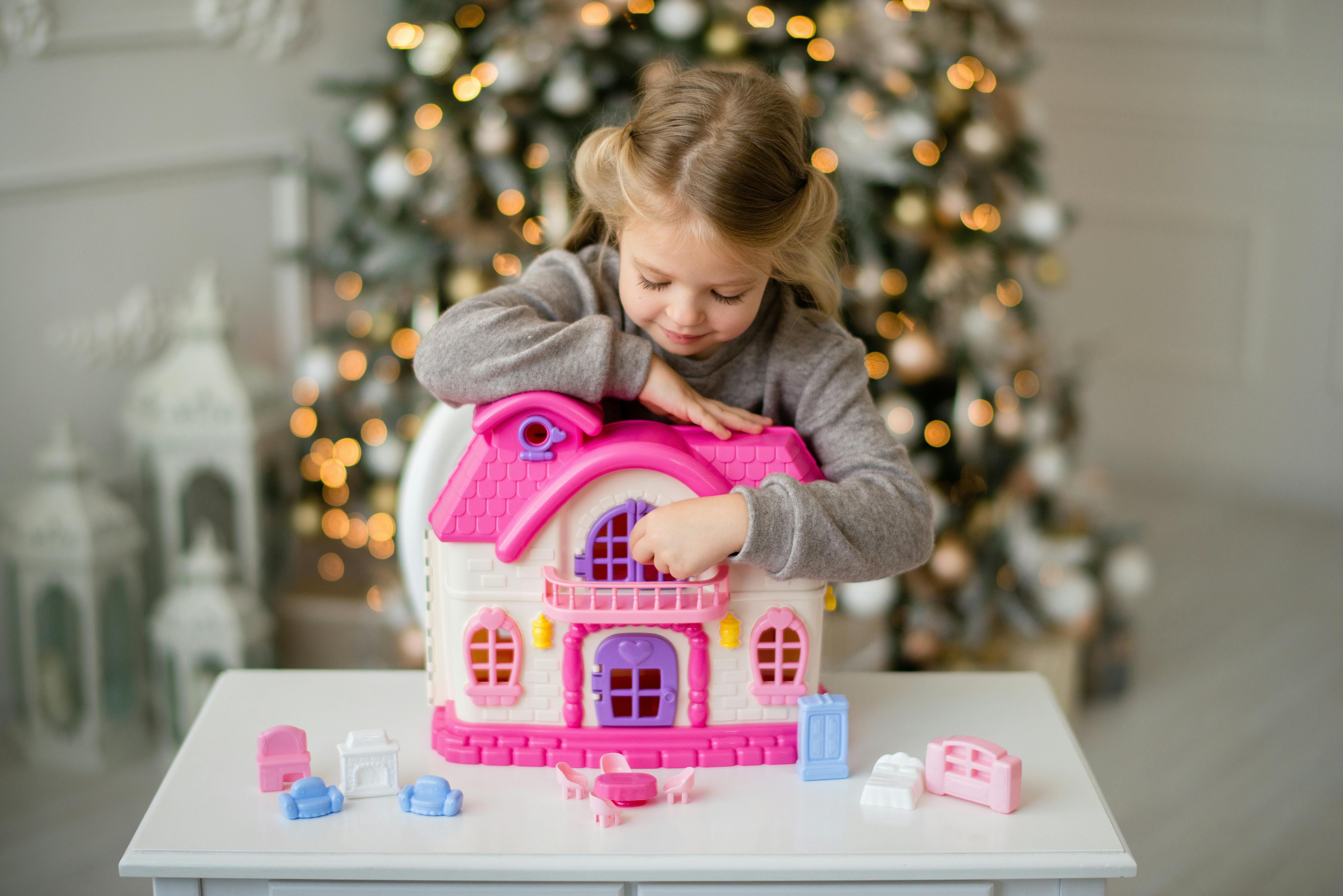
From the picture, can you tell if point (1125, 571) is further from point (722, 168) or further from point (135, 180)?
point (135, 180)

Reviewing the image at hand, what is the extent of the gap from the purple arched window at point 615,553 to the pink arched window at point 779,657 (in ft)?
0.31

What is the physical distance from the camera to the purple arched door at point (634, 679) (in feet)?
3.30

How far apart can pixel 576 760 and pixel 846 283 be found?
1.23m

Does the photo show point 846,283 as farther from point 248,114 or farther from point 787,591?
point 248,114

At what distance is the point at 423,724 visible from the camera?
1.13m

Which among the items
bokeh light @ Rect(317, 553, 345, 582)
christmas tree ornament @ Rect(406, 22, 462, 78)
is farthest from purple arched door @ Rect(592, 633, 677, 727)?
bokeh light @ Rect(317, 553, 345, 582)

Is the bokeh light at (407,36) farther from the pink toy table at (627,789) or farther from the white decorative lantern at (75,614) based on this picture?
the pink toy table at (627,789)

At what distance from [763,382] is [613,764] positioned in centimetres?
37

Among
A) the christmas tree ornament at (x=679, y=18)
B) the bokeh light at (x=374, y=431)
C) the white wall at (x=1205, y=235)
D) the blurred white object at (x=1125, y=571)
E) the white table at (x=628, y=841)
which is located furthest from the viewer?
the white wall at (x=1205, y=235)

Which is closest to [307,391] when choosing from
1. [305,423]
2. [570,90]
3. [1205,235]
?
[305,423]

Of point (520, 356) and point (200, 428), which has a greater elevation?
point (520, 356)

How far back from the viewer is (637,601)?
3.20 ft

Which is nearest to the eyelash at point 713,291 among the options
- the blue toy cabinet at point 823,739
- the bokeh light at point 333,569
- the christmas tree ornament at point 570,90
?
the blue toy cabinet at point 823,739

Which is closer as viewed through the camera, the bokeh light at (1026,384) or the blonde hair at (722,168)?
the blonde hair at (722,168)
